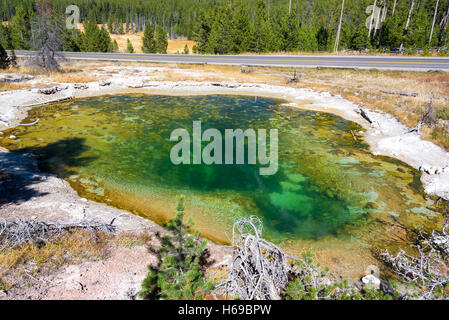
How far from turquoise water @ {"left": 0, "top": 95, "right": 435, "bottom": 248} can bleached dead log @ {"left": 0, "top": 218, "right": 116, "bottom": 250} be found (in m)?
2.43

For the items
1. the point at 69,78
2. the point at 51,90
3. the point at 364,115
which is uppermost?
the point at 69,78

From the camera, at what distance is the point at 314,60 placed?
38344 millimetres

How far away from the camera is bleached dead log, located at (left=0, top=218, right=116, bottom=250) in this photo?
255 inches

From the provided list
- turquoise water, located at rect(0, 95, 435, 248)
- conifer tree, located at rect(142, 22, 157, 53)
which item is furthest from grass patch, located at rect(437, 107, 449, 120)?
conifer tree, located at rect(142, 22, 157, 53)

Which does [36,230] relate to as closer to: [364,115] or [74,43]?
[364,115]

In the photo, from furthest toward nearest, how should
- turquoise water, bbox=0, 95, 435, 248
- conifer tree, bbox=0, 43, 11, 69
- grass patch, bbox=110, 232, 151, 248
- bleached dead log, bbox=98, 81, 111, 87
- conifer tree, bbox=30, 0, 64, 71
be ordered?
conifer tree, bbox=0, 43, 11, 69
conifer tree, bbox=30, 0, 64, 71
bleached dead log, bbox=98, 81, 111, 87
turquoise water, bbox=0, 95, 435, 248
grass patch, bbox=110, 232, 151, 248

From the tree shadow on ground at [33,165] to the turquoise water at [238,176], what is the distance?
0.10m

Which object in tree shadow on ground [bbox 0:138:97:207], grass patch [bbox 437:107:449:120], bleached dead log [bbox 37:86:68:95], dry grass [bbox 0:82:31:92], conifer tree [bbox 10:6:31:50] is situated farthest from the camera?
conifer tree [bbox 10:6:31:50]

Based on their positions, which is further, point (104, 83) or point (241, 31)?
point (241, 31)

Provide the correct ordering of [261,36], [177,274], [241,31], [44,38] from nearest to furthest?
1. [177,274]
2. [44,38]
3. [241,31]
4. [261,36]

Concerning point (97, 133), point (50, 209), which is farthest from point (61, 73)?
point (50, 209)

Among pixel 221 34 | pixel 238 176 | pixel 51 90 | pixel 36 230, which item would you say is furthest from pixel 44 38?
pixel 36 230

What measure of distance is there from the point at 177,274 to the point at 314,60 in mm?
39686

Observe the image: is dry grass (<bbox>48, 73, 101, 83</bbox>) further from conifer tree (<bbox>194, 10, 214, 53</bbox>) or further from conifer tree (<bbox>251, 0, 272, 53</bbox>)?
conifer tree (<bbox>251, 0, 272, 53</bbox>)
